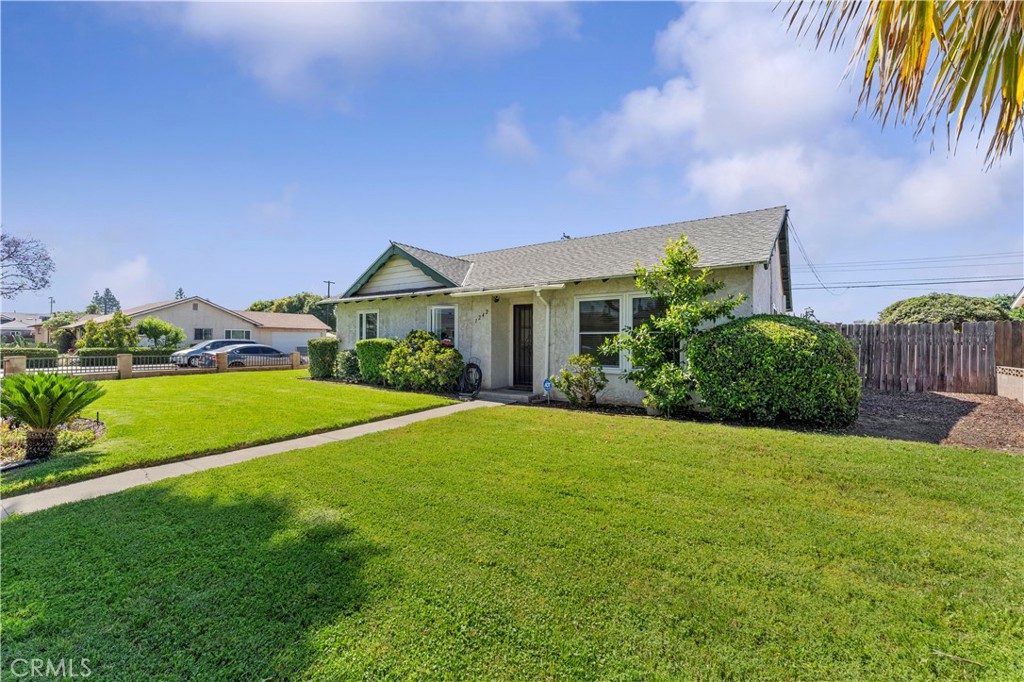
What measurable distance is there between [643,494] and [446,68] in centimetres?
1023

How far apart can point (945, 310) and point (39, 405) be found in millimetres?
27783

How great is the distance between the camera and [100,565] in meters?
3.20

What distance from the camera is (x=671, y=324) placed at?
863 centimetres

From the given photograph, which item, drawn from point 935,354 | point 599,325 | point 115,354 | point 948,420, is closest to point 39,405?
point 599,325

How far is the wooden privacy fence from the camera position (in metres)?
10.9

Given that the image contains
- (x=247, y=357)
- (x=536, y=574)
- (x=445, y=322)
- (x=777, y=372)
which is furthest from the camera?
(x=247, y=357)

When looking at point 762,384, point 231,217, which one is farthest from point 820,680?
point 231,217

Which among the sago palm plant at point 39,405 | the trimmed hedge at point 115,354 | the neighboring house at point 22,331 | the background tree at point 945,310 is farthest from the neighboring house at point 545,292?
the neighboring house at point 22,331

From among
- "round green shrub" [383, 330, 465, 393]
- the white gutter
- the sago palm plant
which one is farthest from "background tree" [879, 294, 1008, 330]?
the sago palm plant

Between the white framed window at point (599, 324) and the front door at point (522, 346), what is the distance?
84.5 inches

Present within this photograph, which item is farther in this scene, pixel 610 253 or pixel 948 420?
pixel 610 253

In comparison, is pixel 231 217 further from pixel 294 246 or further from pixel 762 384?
pixel 762 384

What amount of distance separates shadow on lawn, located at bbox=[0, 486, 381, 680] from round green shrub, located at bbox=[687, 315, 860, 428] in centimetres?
705

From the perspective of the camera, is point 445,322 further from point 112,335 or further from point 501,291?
point 112,335
